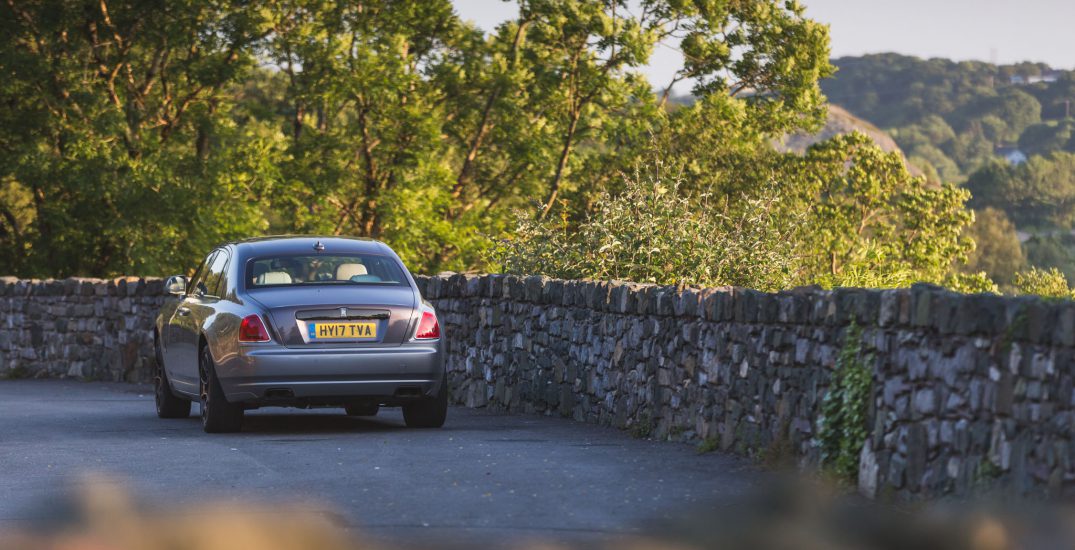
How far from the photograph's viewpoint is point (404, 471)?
30.3ft

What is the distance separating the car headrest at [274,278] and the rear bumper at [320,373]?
2.78 ft

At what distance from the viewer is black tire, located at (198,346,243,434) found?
1195 cm

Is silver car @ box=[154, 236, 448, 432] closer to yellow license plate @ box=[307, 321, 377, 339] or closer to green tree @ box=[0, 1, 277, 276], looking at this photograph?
yellow license plate @ box=[307, 321, 377, 339]

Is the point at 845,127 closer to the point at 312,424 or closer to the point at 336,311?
the point at 312,424

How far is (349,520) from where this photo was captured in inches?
283

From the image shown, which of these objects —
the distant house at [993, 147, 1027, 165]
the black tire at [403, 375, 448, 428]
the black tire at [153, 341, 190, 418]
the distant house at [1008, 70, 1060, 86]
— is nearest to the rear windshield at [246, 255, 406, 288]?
the black tire at [403, 375, 448, 428]

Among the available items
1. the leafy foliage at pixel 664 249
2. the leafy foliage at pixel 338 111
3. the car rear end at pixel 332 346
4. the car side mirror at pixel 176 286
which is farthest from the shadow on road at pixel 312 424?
the leafy foliage at pixel 338 111

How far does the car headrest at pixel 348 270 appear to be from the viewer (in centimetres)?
1270

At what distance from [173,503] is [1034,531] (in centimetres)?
476

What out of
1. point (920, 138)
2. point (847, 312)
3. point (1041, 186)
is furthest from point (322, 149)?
point (920, 138)

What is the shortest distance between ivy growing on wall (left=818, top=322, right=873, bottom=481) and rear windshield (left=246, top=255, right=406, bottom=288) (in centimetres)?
475

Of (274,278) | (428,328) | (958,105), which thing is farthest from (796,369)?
(958,105)

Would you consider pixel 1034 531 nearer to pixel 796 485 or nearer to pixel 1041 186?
pixel 796 485

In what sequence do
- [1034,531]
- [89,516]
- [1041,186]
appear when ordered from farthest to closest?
[1041,186] → [1034,531] → [89,516]
